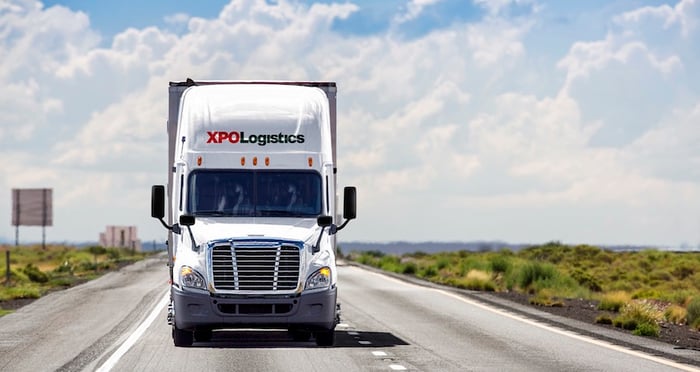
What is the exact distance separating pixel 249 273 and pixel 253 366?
1.97m

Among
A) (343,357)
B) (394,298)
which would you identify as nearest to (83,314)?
(394,298)

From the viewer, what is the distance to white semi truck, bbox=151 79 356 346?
18.0 m

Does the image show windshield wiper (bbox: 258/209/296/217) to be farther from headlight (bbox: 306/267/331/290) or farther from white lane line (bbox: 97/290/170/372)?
white lane line (bbox: 97/290/170/372)

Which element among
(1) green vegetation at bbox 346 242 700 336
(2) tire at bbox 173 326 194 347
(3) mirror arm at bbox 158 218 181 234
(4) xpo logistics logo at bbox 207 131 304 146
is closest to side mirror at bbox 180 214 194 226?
(3) mirror arm at bbox 158 218 181 234

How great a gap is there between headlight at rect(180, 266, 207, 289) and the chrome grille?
0.69ft

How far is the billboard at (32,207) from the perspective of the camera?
120m

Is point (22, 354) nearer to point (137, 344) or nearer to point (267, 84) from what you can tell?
point (137, 344)

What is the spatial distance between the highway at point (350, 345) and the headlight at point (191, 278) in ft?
3.27

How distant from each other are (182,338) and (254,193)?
249 cm

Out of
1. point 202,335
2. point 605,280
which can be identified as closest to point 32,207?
point 605,280

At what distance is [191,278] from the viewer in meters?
18.0

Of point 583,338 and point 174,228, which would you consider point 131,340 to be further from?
point 583,338

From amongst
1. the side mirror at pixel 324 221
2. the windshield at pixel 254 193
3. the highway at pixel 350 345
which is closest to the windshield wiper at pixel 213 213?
the windshield at pixel 254 193

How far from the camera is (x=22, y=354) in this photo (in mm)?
18344
